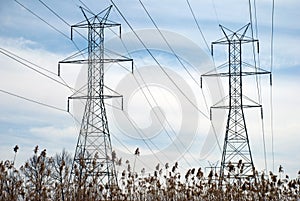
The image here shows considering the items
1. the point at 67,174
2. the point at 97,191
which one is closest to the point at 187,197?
the point at 97,191

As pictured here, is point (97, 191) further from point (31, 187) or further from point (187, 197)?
point (187, 197)

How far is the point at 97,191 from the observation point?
12.1m

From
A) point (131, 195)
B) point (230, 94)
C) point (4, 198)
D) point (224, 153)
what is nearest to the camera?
point (4, 198)

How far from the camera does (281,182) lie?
45.4 feet

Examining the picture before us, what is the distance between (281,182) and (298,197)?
3.12 feet

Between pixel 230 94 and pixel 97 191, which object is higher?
pixel 230 94

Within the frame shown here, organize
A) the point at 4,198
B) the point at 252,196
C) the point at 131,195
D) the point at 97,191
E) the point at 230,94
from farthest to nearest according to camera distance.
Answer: the point at 230,94 → the point at 131,195 → the point at 252,196 → the point at 97,191 → the point at 4,198

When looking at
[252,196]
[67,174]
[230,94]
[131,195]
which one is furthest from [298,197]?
[230,94]

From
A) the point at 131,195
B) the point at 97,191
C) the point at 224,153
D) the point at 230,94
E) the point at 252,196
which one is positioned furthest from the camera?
the point at 230,94

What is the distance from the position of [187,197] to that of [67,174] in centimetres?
321

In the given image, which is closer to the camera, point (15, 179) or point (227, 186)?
point (15, 179)

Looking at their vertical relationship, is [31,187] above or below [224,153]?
below

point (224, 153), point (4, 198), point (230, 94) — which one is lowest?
point (4, 198)

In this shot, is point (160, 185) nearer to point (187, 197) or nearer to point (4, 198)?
point (187, 197)
